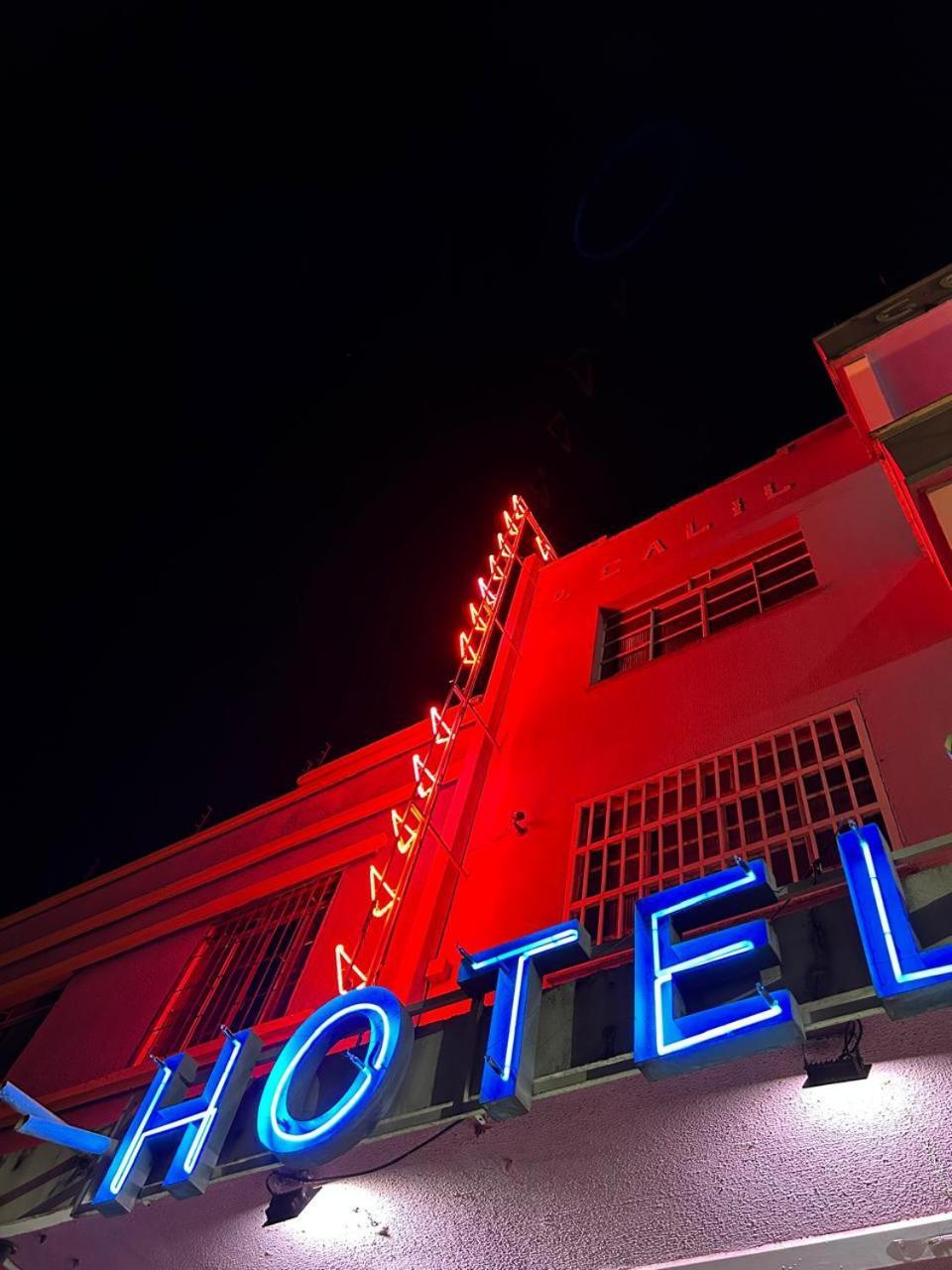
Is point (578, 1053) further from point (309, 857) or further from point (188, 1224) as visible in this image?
point (309, 857)

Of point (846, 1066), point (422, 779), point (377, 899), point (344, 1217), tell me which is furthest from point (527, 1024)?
point (422, 779)

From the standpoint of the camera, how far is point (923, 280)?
12.8 metres

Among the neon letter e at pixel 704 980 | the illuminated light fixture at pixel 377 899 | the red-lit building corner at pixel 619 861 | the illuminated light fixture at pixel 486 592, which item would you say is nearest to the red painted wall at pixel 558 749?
the red-lit building corner at pixel 619 861

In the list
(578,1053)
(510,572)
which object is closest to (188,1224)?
(578,1053)

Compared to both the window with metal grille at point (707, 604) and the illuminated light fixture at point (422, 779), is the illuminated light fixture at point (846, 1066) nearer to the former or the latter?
the illuminated light fixture at point (422, 779)

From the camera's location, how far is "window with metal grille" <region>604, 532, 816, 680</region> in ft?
44.6

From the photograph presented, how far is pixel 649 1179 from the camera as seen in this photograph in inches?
273

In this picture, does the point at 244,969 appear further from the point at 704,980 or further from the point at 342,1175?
the point at 704,980

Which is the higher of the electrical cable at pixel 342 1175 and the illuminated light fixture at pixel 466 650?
the illuminated light fixture at pixel 466 650

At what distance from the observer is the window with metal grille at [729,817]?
8953mm

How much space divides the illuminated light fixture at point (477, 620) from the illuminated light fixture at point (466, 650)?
330mm

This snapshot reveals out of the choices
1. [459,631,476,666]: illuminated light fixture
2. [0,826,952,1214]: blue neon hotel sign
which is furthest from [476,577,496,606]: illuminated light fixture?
[0,826,952,1214]: blue neon hotel sign

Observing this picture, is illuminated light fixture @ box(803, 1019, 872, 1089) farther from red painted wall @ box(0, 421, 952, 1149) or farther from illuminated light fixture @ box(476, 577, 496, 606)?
illuminated light fixture @ box(476, 577, 496, 606)

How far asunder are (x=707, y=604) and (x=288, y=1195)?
34.2 ft
